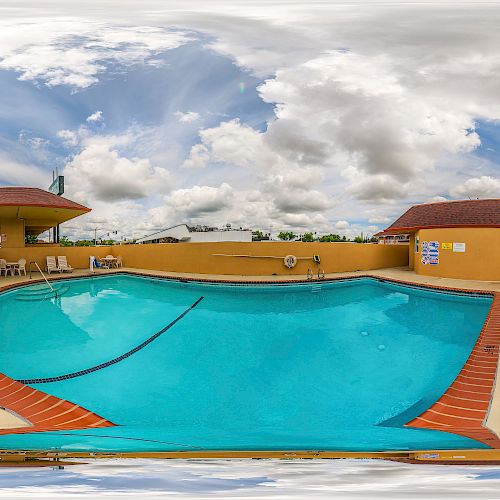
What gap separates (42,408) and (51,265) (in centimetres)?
1023

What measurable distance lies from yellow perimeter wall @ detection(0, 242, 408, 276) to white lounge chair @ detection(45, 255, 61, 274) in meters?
0.42

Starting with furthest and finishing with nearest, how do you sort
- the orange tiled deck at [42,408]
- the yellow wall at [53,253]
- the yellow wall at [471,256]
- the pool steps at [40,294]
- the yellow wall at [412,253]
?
the yellow wall at [412,253] < the yellow wall at [53,253] < the yellow wall at [471,256] < the pool steps at [40,294] < the orange tiled deck at [42,408]

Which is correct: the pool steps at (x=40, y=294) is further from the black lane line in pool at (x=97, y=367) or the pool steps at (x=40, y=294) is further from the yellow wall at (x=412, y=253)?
the yellow wall at (x=412, y=253)

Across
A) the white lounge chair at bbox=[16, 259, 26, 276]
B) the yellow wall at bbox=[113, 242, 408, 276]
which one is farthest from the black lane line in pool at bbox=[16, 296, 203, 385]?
the white lounge chair at bbox=[16, 259, 26, 276]

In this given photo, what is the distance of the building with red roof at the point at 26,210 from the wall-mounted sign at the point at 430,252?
35.6 ft

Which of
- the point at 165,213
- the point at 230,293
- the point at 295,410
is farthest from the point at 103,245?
the point at 295,410

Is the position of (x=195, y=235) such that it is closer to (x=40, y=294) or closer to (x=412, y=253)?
(x=40, y=294)

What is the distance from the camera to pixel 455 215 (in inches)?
403

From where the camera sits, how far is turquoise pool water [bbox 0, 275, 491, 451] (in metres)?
1.38

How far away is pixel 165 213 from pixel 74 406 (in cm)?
208

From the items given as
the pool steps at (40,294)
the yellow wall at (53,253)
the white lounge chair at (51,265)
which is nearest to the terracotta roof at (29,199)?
the yellow wall at (53,253)

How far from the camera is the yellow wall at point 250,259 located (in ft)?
37.6

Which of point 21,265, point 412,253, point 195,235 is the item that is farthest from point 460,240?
point 21,265

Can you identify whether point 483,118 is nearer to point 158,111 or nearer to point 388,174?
point 388,174
